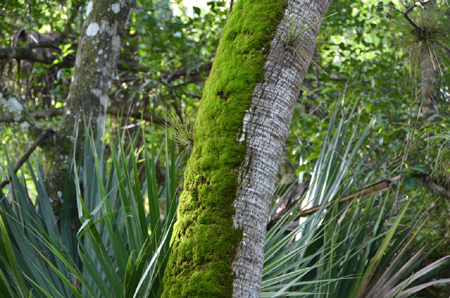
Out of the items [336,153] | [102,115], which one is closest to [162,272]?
[336,153]

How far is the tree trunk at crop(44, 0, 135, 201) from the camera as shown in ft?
10.2

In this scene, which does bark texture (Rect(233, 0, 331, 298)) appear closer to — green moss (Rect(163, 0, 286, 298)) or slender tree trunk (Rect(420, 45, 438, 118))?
green moss (Rect(163, 0, 286, 298))

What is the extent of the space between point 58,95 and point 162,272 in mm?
3770

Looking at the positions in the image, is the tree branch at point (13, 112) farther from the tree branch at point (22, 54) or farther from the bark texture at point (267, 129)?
the bark texture at point (267, 129)

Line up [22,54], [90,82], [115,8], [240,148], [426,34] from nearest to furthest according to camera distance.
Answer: [240,148], [426,34], [90,82], [115,8], [22,54]

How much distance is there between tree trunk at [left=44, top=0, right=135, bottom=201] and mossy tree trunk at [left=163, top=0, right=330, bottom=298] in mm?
1667

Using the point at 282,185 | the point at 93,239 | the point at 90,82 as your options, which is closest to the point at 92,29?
the point at 90,82

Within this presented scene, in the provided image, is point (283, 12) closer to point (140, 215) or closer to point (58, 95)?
point (140, 215)

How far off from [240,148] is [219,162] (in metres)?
0.08

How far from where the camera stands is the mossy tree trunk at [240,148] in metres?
1.34

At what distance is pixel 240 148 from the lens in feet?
4.76

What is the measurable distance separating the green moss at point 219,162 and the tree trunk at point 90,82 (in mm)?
1638

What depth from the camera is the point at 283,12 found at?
63.4 inches

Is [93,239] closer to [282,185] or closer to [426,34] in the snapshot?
[426,34]
